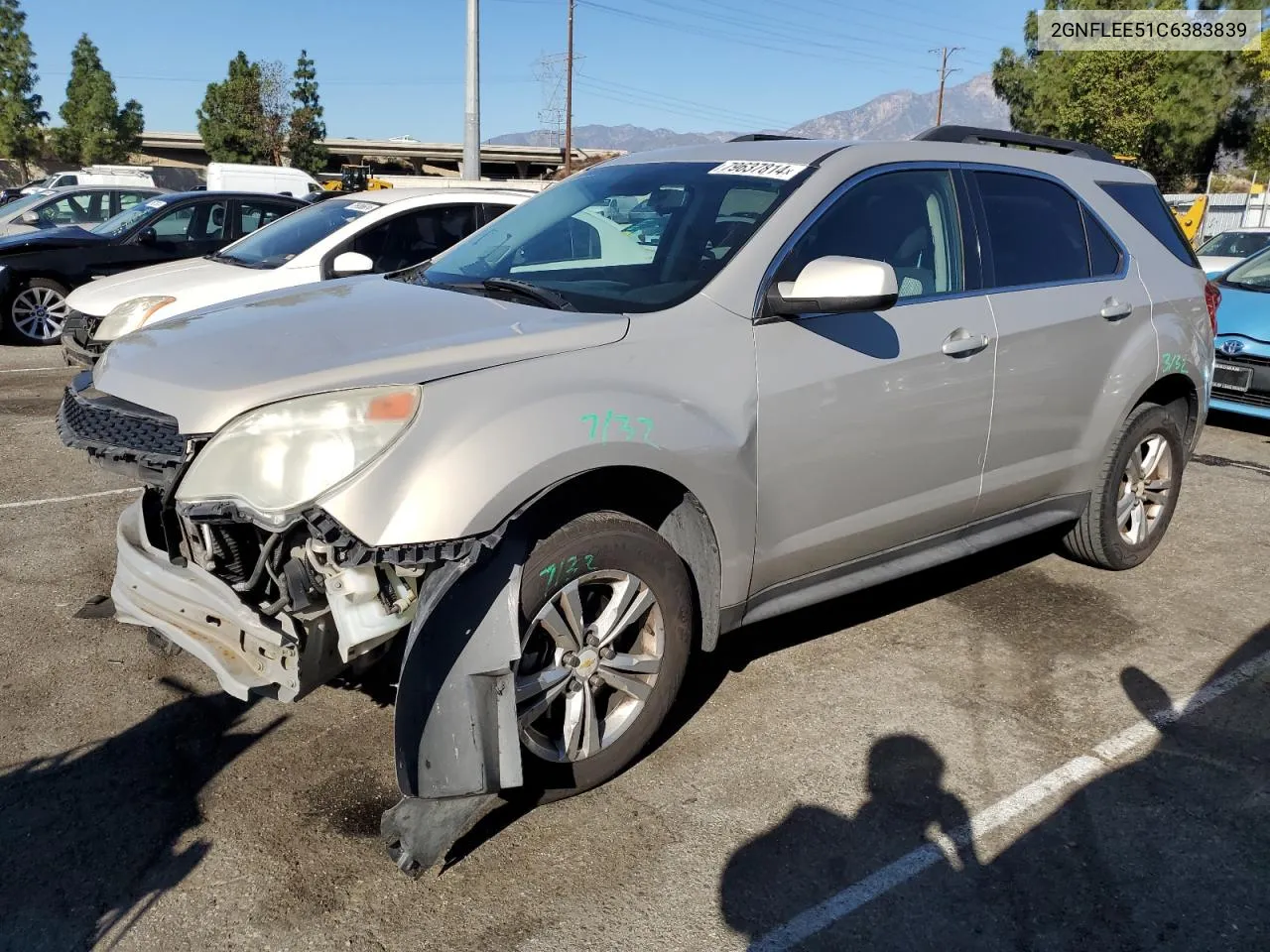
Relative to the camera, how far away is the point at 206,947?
2.47m

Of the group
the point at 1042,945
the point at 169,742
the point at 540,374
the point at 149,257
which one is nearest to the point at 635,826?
the point at 1042,945

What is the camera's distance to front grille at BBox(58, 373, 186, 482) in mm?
2746

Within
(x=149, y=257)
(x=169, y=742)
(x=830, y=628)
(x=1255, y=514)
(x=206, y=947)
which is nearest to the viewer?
(x=206, y=947)

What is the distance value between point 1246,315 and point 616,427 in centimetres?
699

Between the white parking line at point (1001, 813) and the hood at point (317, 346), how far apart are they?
5.38 feet

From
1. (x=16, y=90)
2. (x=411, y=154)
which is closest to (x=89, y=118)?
(x=16, y=90)

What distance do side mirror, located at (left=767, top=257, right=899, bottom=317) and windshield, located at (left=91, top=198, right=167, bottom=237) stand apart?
31.4 ft

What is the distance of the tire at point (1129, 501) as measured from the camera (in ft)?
15.6

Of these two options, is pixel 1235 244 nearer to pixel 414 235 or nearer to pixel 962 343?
pixel 414 235

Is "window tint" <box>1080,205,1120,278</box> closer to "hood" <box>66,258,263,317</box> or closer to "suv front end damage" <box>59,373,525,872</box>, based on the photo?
"suv front end damage" <box>59,373,525,872</box>

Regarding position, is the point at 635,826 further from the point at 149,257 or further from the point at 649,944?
the point at 149,257

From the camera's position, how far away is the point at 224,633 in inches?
110

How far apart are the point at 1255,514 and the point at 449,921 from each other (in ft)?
18.4

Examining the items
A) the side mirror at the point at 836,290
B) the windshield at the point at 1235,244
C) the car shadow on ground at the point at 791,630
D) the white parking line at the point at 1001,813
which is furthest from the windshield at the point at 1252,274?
the side mirror at the point at 836,290
